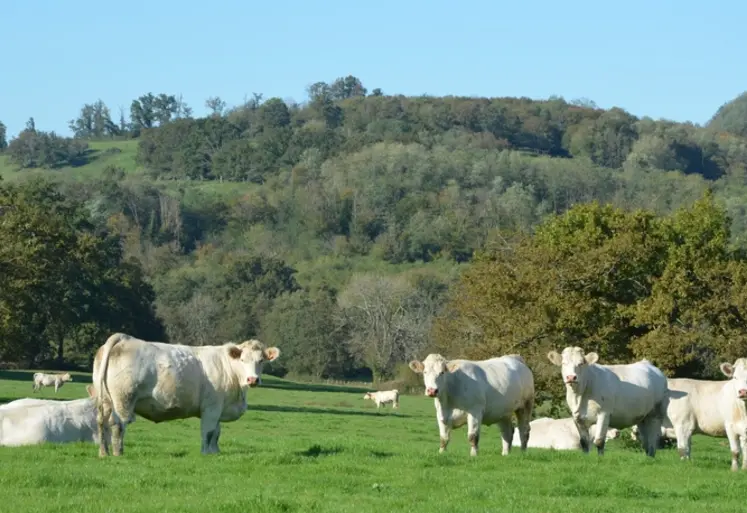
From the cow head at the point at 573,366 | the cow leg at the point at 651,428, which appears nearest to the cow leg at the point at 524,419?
the cow head at the point at 573,366

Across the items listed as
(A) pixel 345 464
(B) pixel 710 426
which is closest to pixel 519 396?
(B) pixel 710 426

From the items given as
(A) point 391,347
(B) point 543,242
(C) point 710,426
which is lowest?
(A) point 391,347

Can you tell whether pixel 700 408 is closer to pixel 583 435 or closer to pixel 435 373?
pixel 583 435

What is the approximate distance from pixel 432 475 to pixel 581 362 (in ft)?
21.6

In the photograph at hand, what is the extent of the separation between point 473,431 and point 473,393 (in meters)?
0.74

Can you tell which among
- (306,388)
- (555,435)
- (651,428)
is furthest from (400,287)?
(651,428)

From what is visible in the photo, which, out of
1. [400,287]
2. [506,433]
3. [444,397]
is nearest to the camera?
[444,397]

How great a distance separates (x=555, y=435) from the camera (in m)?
33.2

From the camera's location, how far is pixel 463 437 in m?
41.6

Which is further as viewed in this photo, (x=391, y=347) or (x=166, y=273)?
(x=166, y=273)

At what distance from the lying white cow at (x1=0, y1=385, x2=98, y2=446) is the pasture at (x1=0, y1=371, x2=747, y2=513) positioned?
292 centimetres

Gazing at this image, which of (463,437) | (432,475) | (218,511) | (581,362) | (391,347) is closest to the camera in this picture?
(218,511)

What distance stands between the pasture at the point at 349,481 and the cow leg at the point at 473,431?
114 centimetres

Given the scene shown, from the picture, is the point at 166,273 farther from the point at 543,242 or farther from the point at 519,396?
the point at 519,396
